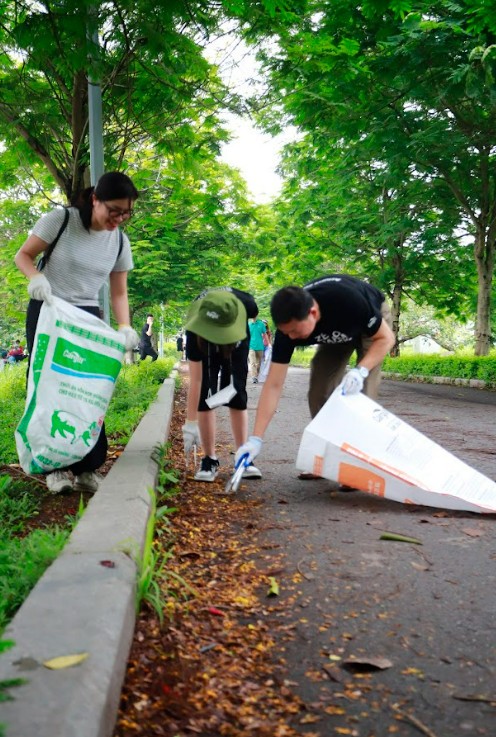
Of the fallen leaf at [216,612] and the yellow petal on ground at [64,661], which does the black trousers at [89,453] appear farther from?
the yellow petal on ground at [64,661]

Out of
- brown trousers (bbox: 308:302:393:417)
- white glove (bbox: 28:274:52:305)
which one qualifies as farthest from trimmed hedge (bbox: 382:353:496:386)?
white glove (bbox: 28:274:52:305)

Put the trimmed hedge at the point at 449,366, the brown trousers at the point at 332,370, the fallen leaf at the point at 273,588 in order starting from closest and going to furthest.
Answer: the fallen leaf at the point at 273,588
the brown trousers at the point at 332,370
the trimmed hedge at the point at 449,366

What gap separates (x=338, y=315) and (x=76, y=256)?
156 centimetres

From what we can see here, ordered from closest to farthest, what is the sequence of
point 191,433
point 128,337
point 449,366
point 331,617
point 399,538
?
1. point 331,617
2. point 399,538
3. point 128,337
4. point 191,433
5. point 449,366

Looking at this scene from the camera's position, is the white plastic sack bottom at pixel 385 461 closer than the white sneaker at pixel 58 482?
Yes

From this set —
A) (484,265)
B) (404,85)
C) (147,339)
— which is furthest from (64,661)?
(147,339)

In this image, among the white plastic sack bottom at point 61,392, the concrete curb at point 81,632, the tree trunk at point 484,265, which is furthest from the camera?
the tree trunk at point 484,265

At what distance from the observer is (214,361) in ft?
13.2

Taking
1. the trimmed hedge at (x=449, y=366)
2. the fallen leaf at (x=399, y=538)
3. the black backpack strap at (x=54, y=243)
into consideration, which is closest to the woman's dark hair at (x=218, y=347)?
the black backpack strap at (x=54, y=243)

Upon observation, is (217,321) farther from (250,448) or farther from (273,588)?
(273,588)

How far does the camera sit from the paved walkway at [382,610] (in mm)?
1671

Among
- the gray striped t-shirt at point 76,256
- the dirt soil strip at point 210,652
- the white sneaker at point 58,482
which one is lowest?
the dirt soil strip at point 210,652

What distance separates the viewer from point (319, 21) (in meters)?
7.23

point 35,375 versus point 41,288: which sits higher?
point 41,288
